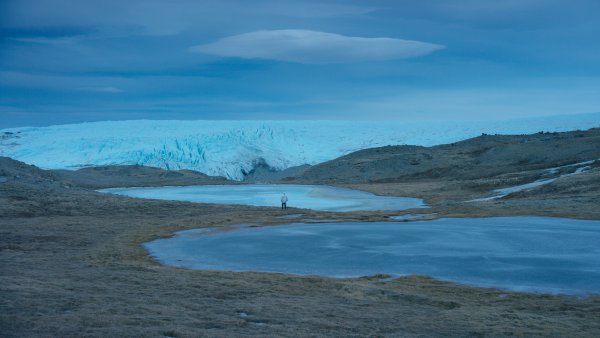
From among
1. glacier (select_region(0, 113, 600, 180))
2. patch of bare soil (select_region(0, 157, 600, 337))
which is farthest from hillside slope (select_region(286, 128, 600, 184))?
patch of bare soil (select_region(0, 157, 600, 337))

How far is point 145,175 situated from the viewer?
8025cm

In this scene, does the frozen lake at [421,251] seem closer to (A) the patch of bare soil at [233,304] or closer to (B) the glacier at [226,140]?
(A) the patch of bare soil at [233,304]

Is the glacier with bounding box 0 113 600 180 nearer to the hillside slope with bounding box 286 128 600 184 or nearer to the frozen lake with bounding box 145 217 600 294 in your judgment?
the hillside slope with bounding box 286 128 600 184

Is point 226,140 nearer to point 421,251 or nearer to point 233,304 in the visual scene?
point 421,251

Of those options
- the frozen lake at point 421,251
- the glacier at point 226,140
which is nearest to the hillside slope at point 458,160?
the glacier at point 226,140

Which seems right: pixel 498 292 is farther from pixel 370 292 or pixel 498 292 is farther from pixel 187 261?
pixel 187 261

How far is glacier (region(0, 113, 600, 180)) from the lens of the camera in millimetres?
91312

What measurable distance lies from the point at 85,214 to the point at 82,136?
7644 centimetres

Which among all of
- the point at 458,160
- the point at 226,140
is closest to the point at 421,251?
the point at 458,160

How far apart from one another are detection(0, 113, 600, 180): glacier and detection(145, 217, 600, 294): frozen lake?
68.8 meters

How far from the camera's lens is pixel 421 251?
699 inches

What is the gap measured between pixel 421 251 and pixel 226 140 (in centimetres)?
7954

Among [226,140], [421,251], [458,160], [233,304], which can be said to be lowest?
[233,304]

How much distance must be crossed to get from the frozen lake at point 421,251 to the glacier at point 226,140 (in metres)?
68.8
